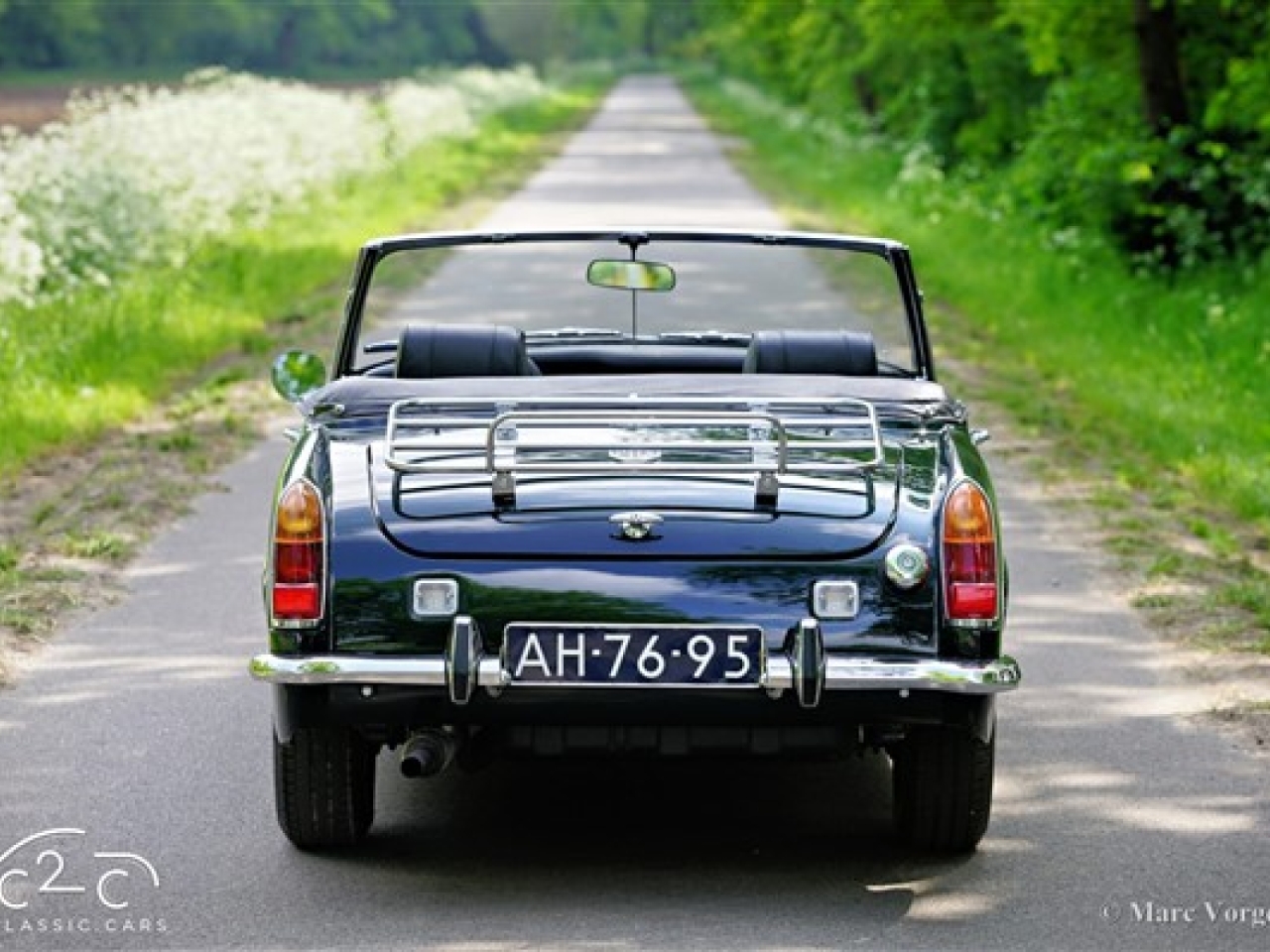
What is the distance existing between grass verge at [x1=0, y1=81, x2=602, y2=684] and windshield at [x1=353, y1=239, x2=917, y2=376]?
71 cm

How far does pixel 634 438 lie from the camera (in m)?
6.09

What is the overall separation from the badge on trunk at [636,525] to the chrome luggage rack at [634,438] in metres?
0.18

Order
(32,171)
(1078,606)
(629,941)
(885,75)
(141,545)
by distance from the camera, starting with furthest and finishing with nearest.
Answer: (885,75), (32,171), (141,545), (1078,606), (629,941)

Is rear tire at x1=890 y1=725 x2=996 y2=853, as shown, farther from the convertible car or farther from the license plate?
the license plate

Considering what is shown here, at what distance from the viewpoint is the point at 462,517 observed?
220 inches

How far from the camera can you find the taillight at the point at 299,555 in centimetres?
558

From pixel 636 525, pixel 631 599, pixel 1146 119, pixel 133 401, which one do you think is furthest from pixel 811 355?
pixel 1146 119

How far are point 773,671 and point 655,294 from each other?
1572cm

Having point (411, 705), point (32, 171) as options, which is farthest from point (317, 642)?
point (32, 171)

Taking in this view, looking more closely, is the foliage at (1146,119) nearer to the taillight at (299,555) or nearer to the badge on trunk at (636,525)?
the badge on trunk at (636,525)

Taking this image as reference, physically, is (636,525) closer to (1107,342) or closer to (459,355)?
(459,355)

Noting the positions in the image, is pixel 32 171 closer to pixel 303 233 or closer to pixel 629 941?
pixel 303 233

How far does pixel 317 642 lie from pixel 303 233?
21.3m

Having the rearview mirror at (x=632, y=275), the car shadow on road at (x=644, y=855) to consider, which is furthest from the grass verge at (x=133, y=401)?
the rearview mirror at (x=632, y=275)
